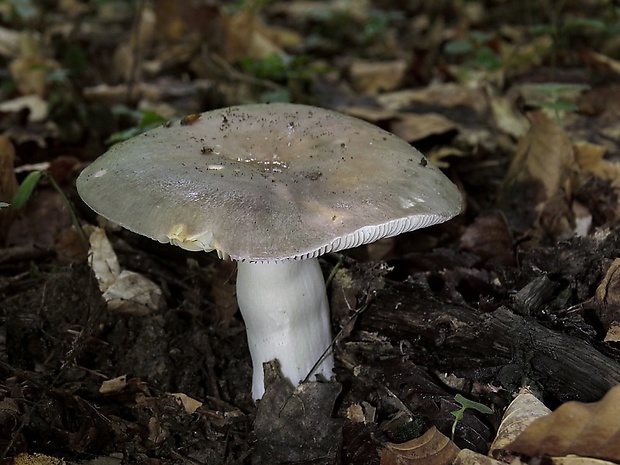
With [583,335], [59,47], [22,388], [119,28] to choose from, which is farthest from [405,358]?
[119,28]

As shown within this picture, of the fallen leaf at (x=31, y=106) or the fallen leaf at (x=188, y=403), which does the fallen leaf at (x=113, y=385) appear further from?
the fallen leaf at (x=31, y=106)

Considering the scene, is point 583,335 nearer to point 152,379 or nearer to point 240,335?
point 240,335

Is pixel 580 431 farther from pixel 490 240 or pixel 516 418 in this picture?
pixel 490 240

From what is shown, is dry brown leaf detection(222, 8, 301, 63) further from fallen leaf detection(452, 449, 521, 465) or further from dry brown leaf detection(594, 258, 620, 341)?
fallen leaf detection(452, 449, 521, 465)

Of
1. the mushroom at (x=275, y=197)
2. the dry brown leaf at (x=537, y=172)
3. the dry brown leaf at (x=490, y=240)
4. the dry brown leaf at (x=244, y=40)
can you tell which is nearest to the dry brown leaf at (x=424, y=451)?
the mushroom at (x=275, y=197)

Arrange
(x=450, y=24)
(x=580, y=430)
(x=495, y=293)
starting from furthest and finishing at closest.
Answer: (x=450, y=24) < (x=495, y=293) < (x=580, y=430)

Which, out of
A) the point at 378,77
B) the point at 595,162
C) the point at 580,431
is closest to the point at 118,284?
the point at 580,431

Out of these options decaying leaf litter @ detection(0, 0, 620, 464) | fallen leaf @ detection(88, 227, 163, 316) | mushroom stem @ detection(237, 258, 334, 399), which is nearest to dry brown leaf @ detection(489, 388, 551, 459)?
decaying leaf litter @ detection(0, 0, 620, 464)
